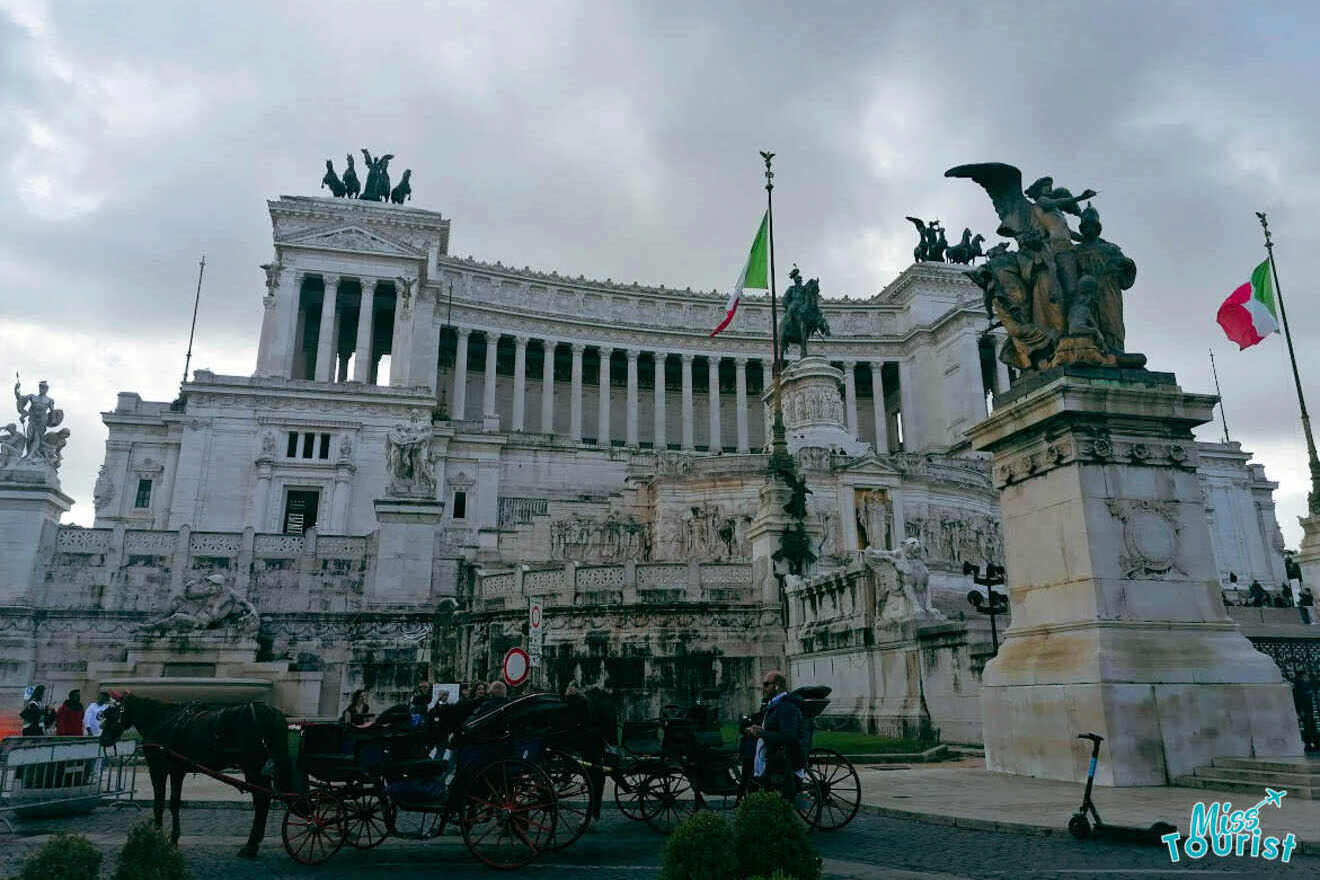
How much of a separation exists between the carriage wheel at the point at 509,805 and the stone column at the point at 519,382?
6735cm

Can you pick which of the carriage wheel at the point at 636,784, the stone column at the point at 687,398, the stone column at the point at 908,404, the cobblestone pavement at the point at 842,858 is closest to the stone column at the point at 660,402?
the stone column at the point at 687,398

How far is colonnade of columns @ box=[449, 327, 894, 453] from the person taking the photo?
77.3 metres

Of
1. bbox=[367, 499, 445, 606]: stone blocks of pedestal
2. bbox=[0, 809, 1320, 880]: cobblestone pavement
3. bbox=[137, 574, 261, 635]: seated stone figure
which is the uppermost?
bbox=[367, 499, 445, 606]: stone blocks of pedestal

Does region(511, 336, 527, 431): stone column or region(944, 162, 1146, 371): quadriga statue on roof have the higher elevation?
region(511, 336, 527, 431): stone column

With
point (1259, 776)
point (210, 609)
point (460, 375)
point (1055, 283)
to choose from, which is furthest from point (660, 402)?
point (1259, 776)

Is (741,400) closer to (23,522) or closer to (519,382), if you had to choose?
(519,382)

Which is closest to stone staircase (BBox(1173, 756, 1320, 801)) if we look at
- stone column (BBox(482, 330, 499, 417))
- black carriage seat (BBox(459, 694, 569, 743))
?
black carriage seat (BBox(459, 694, 569, 743))

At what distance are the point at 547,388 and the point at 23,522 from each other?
51.2 m

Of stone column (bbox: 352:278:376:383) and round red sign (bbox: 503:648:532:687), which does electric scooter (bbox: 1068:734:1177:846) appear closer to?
round red sign (bbox: 503:648:532:687)

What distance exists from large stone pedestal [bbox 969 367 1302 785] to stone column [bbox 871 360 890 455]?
72.1 metres

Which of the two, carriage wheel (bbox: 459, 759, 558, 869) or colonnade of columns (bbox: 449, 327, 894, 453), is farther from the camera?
colonnade of columns (bbox: 449, 327, 894, 453)

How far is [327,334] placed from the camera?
67.3m

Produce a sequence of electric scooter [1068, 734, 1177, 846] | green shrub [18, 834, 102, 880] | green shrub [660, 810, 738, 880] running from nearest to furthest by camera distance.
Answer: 1. green shrub [18, 834, 102, 880]
2. green shrub [660, 810, 738, 880]
3. electric scooter [1068, 734, 1177, 846]

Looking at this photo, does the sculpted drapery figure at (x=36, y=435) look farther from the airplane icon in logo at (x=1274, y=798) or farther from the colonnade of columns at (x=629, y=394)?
the colonnade of columns at (x=629, y=394)
